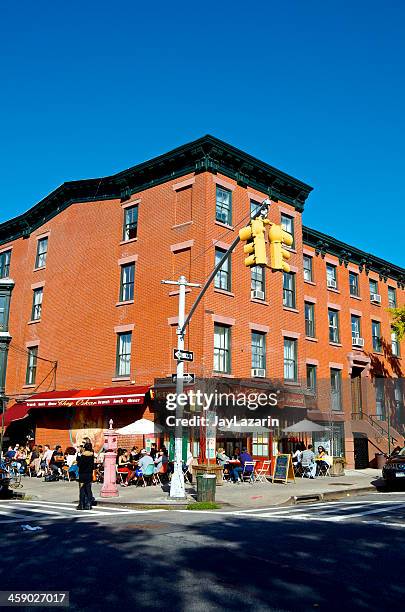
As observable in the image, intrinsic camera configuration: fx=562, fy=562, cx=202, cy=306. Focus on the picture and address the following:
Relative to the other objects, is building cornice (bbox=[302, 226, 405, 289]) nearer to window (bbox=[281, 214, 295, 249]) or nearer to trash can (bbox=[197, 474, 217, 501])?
window (bbox=[281, 214, 295, 249])

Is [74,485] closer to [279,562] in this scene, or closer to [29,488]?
[29,488]

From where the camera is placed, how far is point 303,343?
28.0 m

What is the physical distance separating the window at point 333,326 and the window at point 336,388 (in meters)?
1.86

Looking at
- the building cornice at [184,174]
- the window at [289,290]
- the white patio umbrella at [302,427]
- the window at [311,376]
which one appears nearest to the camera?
the white patio umbrella at [302,427]

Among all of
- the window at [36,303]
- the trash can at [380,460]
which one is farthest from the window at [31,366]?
the trash can at [380,460]

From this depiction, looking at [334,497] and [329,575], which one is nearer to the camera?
[329,575]

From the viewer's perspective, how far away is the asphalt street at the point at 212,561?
598cm

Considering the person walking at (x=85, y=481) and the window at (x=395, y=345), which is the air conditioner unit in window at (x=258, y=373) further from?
the window at (x=395, y=345)

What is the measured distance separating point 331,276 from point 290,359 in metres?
8.64

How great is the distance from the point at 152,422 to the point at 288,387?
7018 millimetres

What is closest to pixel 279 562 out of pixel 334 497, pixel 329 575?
pixel 329 575

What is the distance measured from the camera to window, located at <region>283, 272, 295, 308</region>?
2806 cm

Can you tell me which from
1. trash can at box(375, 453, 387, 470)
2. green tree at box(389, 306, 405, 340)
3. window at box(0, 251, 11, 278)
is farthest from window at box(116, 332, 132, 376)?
green tree at box(389, 306, 405, 340)

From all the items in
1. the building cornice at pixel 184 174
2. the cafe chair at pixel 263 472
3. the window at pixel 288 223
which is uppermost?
the building cornice at pixel 184 174
